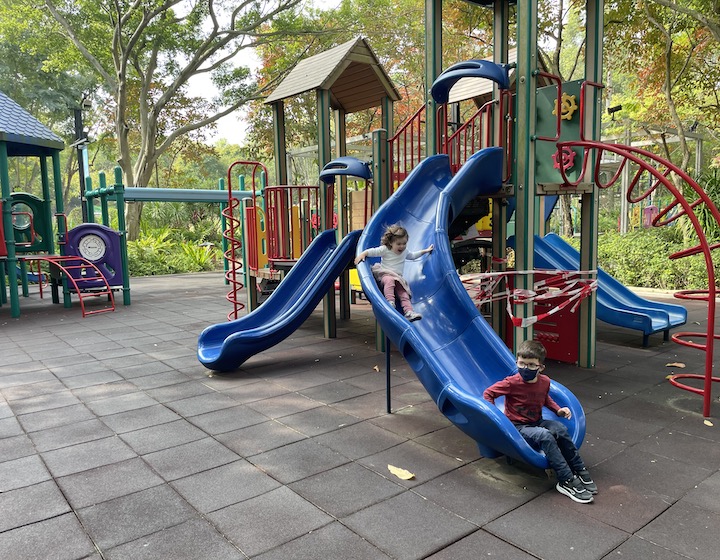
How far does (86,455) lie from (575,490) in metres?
3.05

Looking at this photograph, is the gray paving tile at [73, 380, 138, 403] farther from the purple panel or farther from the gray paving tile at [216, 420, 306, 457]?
the purple panel

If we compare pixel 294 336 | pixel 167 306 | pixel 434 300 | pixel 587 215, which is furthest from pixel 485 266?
pixel 167 306

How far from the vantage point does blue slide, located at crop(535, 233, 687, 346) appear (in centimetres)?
651

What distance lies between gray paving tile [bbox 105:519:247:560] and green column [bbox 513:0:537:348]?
3.26m

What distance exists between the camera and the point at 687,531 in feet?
8.55

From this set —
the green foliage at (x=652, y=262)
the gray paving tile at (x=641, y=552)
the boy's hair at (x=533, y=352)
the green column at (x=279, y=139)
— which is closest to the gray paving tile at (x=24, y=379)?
the green column at (x=279, y=139)

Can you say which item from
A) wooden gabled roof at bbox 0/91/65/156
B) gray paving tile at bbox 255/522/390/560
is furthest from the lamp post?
gray paving tile at bbox 255/522/390/560

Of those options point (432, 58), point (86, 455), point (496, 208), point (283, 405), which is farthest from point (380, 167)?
point (86, 455)

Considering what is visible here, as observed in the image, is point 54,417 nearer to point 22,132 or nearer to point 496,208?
point 496,208

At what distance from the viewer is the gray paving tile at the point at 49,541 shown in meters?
2.53

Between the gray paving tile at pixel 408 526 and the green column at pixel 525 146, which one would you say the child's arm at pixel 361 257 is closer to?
the green column at pixel 525 146

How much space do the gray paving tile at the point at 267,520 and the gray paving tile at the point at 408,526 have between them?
0.21 meters

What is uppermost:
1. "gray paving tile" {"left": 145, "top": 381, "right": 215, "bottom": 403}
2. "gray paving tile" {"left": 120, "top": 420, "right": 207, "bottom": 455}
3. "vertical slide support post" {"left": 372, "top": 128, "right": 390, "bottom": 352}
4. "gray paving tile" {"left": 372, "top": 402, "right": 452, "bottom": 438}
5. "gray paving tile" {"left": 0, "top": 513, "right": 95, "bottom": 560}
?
"vertical slide support post" {"left": 372, "top": 128, "right": 390, "bottom": 352}

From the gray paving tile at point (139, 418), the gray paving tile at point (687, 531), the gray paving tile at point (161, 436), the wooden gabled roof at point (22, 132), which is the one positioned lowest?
the gray paving tile at point (687, 531)
